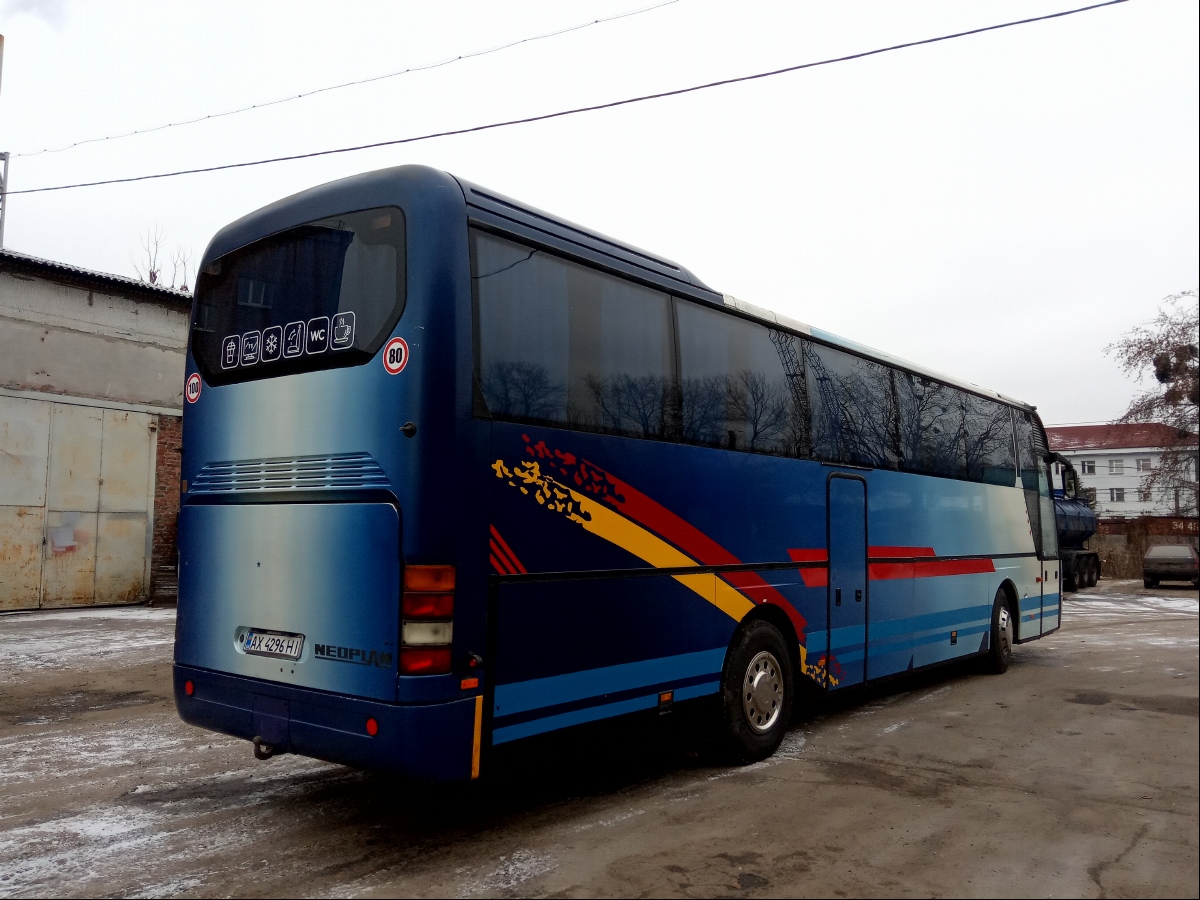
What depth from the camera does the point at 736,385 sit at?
6.95 metres

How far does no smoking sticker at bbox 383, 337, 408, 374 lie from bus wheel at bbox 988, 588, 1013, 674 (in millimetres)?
8663

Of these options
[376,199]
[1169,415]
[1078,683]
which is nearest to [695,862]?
[376,199]

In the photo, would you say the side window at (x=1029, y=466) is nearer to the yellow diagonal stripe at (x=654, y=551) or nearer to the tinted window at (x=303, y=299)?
the yellow diagonal stripe at (x=654, y=551)

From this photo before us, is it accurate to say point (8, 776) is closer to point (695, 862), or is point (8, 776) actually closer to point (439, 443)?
point (439, 443)

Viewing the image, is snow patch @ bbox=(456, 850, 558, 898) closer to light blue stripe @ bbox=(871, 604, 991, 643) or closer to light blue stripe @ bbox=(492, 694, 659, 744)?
light blue stripe @ bbox=(492, 694, 659, 744)

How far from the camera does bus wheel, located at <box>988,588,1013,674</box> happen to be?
438 inches

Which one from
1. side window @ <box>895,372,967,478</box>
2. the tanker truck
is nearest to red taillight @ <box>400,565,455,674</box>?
side window @ <box>895,372,967,478</box>

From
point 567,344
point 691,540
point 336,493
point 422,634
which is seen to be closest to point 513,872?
point 422,634

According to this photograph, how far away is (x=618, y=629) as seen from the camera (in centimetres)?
562

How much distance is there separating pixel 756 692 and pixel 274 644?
343 cm

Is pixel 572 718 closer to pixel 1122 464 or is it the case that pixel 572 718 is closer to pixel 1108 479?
pixel 1122 464

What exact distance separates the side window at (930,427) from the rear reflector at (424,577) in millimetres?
5856

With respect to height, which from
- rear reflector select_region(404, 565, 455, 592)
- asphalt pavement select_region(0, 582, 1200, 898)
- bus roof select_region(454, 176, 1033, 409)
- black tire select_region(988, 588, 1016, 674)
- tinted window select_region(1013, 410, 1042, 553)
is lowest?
asphalt pavement select_region(0, 582, 1200, 898)

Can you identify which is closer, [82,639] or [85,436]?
[82,639]
